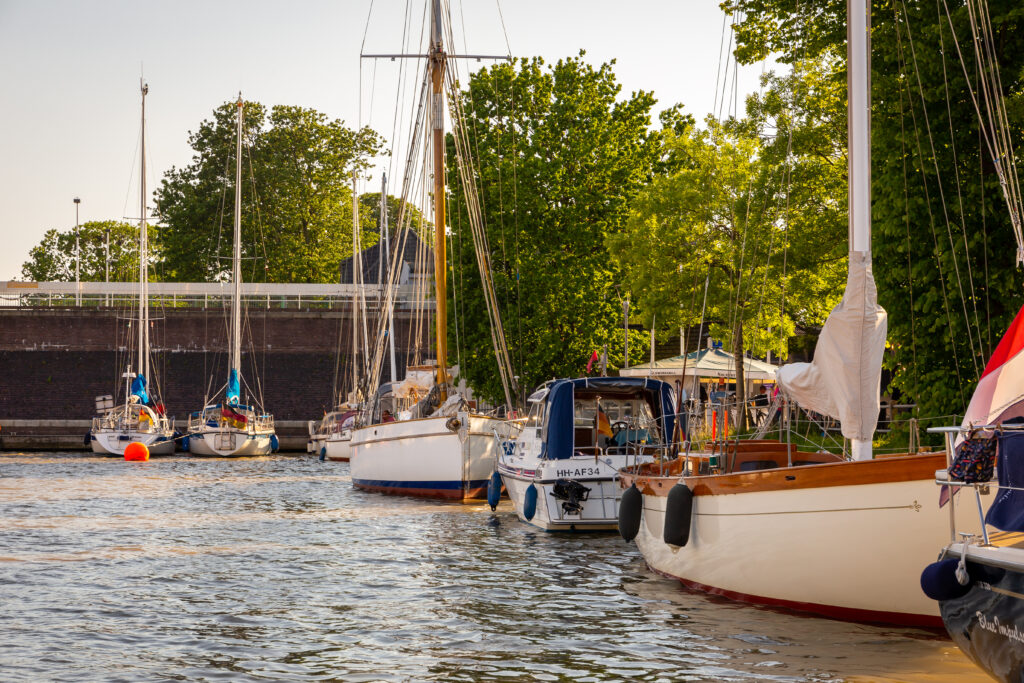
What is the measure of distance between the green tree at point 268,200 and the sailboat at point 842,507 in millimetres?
61405

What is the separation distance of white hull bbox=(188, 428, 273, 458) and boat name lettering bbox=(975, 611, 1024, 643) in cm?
3852

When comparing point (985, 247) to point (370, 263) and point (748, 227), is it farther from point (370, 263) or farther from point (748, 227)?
point (370, 263)

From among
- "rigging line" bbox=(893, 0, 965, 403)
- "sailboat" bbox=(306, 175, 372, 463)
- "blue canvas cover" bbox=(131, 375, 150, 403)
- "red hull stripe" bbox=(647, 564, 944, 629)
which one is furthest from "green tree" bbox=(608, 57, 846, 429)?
"blue canvas cover" bbox=(131, 375, 150, 403)

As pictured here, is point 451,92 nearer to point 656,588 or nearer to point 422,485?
point 422,485

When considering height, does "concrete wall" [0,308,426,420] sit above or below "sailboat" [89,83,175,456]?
above

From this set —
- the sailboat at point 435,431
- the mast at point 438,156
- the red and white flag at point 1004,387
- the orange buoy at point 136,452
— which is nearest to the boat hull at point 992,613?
the red and white flag at point 1004,387

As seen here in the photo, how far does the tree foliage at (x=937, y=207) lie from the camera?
1827 cm

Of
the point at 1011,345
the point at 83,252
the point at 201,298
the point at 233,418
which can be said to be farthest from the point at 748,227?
the point at 83,252

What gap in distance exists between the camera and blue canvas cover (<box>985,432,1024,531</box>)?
25.7 feet

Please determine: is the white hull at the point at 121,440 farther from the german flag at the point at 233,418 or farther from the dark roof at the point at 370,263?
the dark roof at the point at 370,263

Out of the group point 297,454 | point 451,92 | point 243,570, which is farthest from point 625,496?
point 297,454

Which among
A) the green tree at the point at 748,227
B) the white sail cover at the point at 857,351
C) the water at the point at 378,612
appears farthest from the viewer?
the green tree at the point at 748,227

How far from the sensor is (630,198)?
3941cm

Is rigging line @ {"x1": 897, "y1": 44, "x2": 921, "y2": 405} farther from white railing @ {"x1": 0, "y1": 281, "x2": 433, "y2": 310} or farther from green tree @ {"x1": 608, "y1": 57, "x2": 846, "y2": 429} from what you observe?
white railing @ {"x1": 0, "y1": 281, "x2": 433, "y2": 310}
